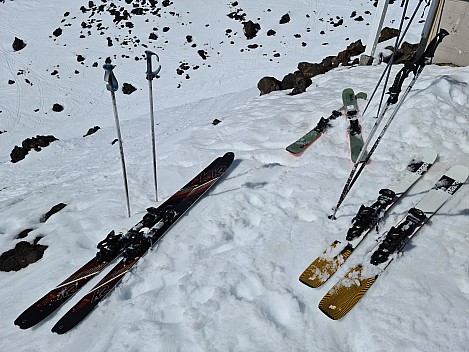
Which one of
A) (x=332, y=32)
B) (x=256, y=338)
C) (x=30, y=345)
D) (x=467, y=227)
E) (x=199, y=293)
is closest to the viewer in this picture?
(x=256, y=338)

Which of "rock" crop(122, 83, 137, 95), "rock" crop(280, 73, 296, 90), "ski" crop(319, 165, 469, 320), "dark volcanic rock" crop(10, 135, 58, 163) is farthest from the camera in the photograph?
"rock" crop(122, 83, 137, 95)

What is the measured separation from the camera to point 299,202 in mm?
4641

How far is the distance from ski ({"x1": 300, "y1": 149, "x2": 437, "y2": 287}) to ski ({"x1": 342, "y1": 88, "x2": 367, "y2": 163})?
0.64 m

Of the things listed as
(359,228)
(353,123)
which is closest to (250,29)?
(353,123)

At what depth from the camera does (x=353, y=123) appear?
20.0 ft

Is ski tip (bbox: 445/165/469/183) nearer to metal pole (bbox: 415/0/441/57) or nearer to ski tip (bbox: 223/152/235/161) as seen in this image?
metal pole (bbox: 415/0/441/57)

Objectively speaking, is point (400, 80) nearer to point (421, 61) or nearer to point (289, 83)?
point (421, 61)

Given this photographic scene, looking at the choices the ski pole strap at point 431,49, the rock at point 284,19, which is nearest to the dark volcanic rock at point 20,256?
the ski pole strap at point 431,49

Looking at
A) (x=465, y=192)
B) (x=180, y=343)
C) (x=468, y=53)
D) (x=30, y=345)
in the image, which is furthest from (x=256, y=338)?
(x=468, y=53)

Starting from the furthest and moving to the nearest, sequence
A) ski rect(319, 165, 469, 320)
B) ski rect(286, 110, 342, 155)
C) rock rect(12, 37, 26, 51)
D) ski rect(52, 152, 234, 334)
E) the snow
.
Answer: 1. rock rect(12, 37, 26, 51)
2. ski rect(286, 110, 342, 155)
3. ski rect(52, 152, 234, 334)
4. ski rect(319, 165, 469, 320)
5. the snow

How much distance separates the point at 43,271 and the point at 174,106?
1037 centimetres

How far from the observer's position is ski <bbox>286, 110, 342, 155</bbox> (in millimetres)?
5727

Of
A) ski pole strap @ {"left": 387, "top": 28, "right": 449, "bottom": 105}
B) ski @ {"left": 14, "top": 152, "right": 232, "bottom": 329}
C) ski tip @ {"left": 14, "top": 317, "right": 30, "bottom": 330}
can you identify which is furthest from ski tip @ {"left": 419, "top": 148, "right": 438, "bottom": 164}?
ski tip @ {"left": 14, "top": 317, "right": 30, "bottom": 330}

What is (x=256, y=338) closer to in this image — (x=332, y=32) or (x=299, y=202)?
(x=299, y=202)
